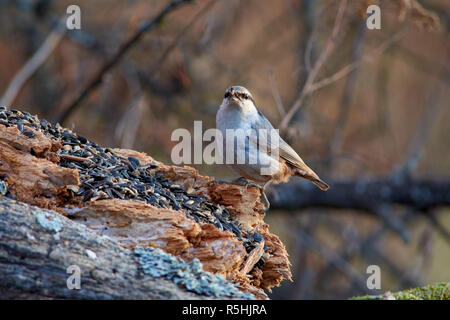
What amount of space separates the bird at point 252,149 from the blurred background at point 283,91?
7.02 feet

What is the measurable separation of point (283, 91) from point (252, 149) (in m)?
5.73

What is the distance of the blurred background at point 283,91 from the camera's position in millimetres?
7750

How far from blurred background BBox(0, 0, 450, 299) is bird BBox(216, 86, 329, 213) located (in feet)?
7.02

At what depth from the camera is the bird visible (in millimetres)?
4496

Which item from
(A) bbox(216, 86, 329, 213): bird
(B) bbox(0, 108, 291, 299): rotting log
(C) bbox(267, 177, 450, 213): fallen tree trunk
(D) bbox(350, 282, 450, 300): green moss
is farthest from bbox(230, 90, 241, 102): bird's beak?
(C) bbox(267, 177, 450, 213): fallen tree trunk

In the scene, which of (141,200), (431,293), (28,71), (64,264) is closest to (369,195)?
(431,293)

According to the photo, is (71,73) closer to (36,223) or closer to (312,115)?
(312,115)

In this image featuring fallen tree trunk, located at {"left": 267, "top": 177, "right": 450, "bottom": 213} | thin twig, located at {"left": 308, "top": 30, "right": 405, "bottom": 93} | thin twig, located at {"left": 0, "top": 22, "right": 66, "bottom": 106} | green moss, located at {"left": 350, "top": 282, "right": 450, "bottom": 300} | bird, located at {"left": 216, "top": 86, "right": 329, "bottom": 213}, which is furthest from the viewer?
fallen tree trunk, located at {"left": 267, "top": 177, "right": 450, "bottom": 213}

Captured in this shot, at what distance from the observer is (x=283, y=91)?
10102 mm

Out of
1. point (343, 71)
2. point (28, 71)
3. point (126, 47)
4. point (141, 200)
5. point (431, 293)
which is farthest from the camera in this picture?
point (28, 71)

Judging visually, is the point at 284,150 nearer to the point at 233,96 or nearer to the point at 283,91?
the point at 233,96

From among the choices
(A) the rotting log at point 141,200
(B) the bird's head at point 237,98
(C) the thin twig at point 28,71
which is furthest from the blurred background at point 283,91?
(A) the rotting log at point 141,200

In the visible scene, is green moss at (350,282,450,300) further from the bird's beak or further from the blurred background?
the blurred background

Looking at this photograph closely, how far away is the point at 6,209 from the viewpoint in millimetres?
2744
